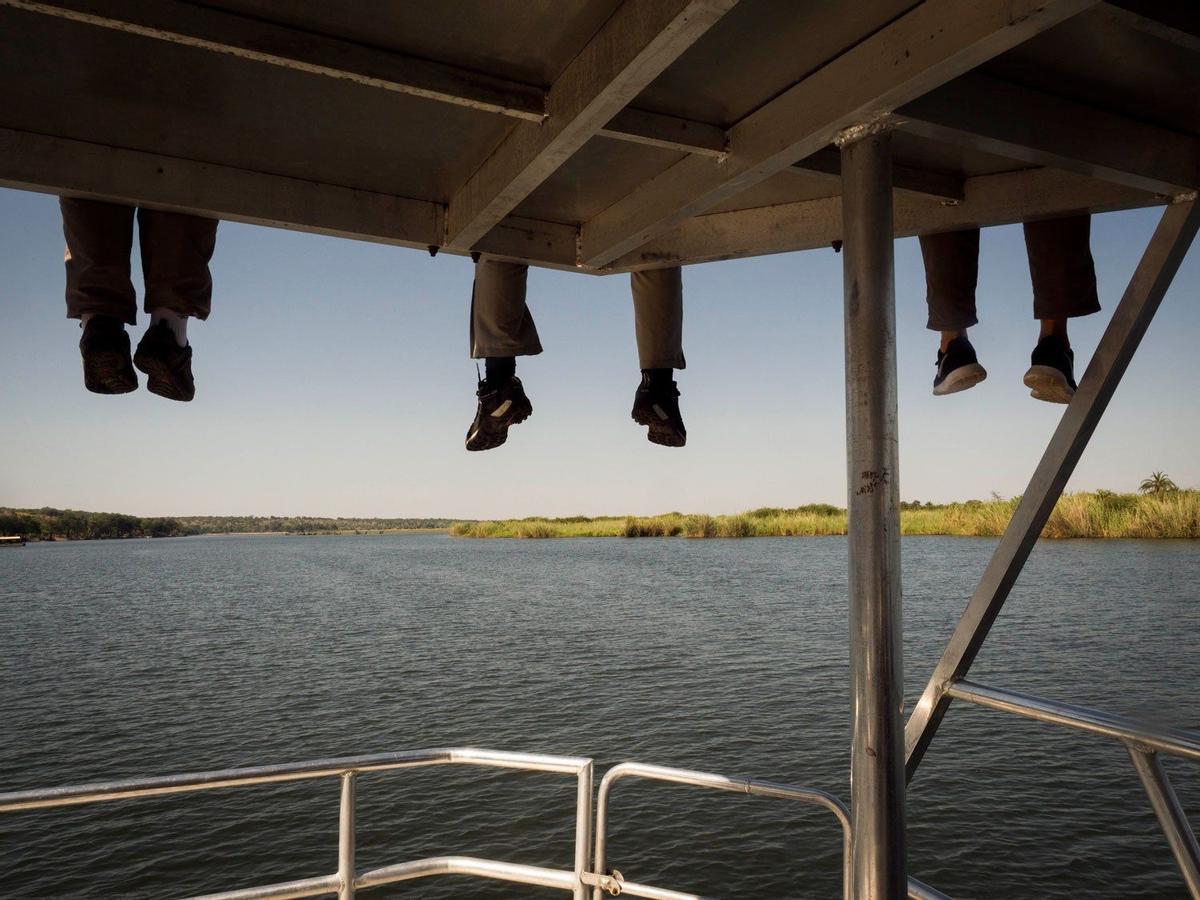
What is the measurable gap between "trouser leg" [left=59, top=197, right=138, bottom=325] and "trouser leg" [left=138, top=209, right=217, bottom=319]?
0.18 feet

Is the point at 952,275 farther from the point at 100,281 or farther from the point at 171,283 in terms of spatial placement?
the point at 100,281

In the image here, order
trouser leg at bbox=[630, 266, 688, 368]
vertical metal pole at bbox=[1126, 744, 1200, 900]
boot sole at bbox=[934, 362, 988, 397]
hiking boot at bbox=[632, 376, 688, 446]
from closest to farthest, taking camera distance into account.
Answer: vertical metal pole at bbox=[1126, 744, 1200, 900] → boot sole at bbox=[934, 362, 988, 397] → trouser leg at bbox=[630, 266, 688, 368] → hiking boot at bbox=[632, 376, 688, 446]

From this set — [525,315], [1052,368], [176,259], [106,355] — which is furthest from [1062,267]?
[106,355]

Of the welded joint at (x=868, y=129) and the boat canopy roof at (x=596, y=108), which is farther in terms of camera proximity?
the welded joint at (x=868, y=129)

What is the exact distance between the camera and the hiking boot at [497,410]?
3.41 m

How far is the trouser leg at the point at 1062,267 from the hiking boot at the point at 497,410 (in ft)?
6.33

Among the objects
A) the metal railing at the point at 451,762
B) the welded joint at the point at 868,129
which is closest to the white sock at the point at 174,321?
the metal railing at the point at 451,762

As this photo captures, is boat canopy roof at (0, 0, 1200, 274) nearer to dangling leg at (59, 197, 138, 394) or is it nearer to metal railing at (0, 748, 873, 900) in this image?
dangling leg at (59, 197, 138, 394)

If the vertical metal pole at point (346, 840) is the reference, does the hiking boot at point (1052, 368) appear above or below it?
above

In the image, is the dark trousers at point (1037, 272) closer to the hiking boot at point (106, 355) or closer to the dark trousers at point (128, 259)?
the dark trousers at point (128, 259)

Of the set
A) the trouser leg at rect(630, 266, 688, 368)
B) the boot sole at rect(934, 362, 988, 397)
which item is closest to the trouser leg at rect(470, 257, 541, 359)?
the trouser leg at rect(630, 266, 688, 368)

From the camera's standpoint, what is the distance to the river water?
673cm

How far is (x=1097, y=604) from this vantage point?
1884cm

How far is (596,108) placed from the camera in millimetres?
1879
